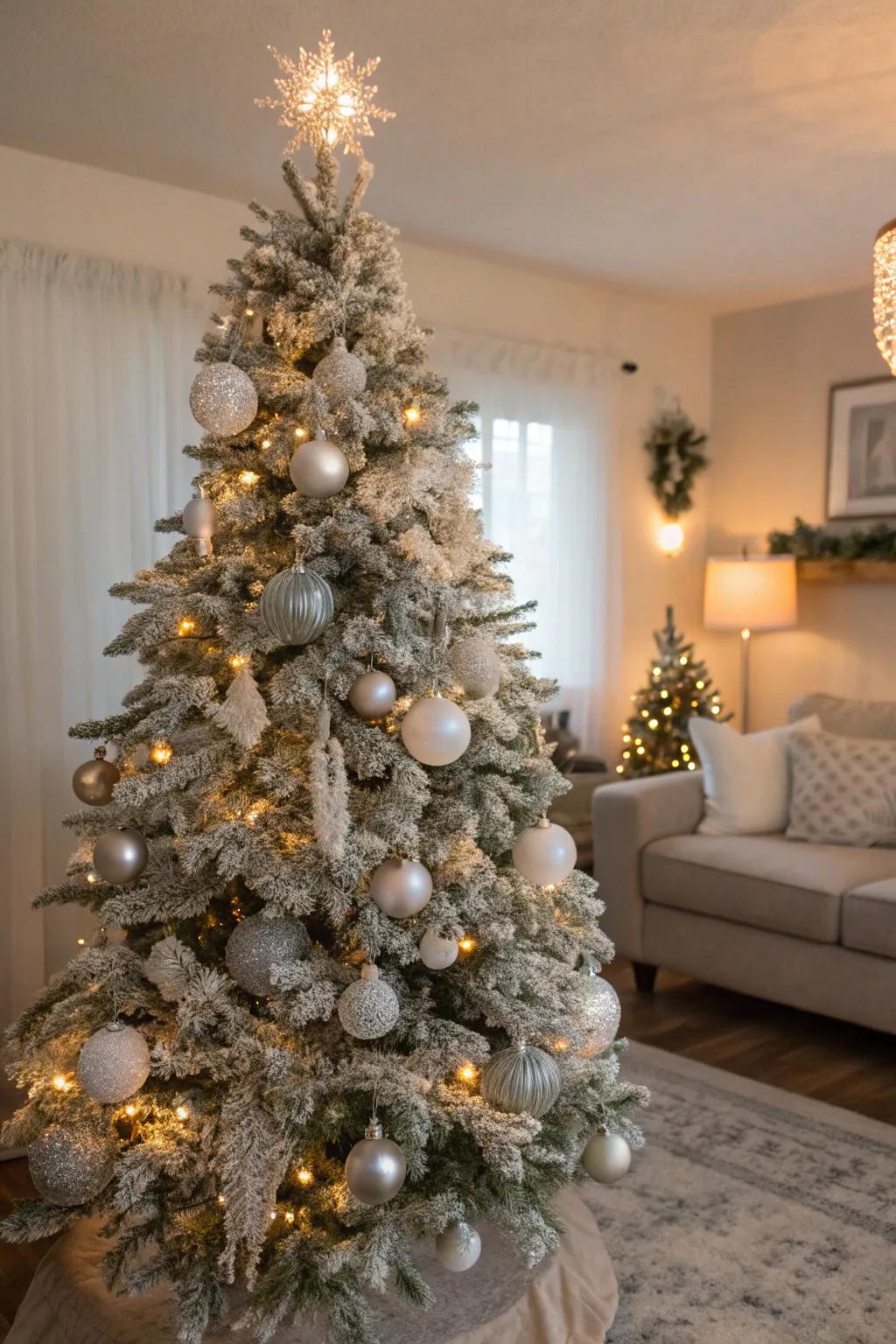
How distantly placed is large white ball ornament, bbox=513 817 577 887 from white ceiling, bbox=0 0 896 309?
70.9 inches

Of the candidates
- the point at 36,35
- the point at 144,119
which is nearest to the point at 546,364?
the point at 144,119

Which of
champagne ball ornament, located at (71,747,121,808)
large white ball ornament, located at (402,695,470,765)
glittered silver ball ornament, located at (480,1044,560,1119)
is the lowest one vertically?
glittered silver ball ornament, located at (480,1044,560,1119)

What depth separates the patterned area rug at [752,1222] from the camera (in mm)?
2209

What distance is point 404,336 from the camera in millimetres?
2039

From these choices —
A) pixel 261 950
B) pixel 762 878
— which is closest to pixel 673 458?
pixel 762 878

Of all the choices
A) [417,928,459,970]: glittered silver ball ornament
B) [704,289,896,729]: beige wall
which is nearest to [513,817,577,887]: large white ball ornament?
[417,928,459,970]: glittered silver ball ornament

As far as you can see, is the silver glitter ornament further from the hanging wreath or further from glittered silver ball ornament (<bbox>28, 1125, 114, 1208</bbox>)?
the hanging wreath

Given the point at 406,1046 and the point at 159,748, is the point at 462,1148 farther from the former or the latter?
the point at 159,748

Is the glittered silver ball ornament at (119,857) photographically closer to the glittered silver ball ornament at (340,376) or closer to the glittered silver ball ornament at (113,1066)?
the glittered silver ball ornament at (113,1066)

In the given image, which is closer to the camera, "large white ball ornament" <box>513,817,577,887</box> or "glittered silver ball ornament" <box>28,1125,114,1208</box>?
"glittered silver ball ornament" <box>28,1125,114,1208</box>

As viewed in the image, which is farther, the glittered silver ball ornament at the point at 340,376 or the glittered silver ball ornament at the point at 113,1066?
the glittered silver ball ornament at the point at 340,376

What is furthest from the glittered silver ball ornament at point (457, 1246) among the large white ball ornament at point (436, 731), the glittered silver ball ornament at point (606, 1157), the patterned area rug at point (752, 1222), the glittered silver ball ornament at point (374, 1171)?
the large white ball ornament at point (436, 731)

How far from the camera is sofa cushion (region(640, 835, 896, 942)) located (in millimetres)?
3504

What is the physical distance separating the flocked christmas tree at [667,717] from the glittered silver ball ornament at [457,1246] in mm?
3448
